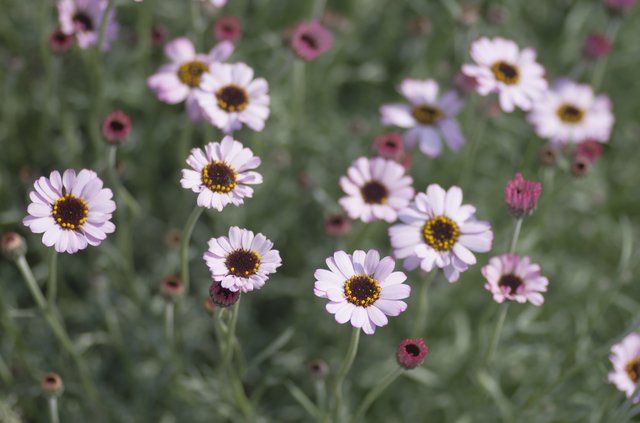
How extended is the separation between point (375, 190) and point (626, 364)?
1292 millimetres

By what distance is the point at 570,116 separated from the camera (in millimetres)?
3234

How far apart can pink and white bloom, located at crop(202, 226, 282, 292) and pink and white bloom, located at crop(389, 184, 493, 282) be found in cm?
52

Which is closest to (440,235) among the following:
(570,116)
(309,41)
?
(309,41)

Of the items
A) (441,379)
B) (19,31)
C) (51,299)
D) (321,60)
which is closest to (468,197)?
(441,379)

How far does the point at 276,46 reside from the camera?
3248 mm

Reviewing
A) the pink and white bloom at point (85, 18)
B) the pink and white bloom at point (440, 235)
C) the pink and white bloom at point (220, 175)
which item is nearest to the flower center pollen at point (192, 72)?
the pink and white bloom at point (85, 18)

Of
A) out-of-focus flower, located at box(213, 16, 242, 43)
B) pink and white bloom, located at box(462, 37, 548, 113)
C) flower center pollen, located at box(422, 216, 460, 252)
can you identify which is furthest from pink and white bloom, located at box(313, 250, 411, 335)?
out-of-focus flower, located at box(213, 16, 242, 43)

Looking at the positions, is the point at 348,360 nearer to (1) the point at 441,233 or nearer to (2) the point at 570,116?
(1) the point at 441,233

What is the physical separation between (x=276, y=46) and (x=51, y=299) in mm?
1981

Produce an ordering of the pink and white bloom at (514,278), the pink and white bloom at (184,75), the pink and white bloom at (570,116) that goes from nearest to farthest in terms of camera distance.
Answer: the pink and white bloom at (514,278) < the pink and white bloom at (184,75) < the pink and white bloom at (570,116)

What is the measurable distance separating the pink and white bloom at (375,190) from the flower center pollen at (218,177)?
55 centimetres

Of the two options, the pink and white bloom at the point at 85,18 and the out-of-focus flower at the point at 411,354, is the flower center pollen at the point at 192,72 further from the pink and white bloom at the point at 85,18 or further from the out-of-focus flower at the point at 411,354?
the out-of-focus flower at the point at 411,354

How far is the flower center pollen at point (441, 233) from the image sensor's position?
1975 mm

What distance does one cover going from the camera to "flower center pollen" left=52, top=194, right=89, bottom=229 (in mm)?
1737
